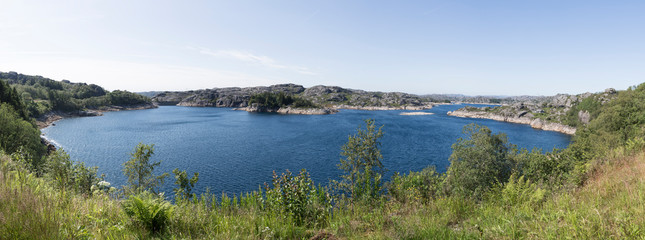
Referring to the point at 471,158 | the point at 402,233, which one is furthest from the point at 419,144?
the point at 402,233

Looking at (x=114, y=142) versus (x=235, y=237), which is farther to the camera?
(x=114, y=142)

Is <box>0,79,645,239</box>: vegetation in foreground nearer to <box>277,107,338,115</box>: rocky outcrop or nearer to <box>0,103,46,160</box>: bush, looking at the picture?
<box>0,103,46,160</box>: bush

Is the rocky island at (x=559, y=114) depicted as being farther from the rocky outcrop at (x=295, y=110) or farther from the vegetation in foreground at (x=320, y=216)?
the vegetation in foreground at (x=320, y=216)

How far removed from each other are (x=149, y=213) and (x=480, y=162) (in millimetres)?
20900

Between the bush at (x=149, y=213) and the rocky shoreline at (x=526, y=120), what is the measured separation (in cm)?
11403

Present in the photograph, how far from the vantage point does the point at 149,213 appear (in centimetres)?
694

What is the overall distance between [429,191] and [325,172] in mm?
22799

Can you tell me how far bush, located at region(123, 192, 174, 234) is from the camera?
6.89 meters

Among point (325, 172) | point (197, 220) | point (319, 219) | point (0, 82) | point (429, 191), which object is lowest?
point (325, 172)

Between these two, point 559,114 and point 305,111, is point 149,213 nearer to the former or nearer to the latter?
point 559,114

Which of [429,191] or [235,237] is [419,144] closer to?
[429,191]

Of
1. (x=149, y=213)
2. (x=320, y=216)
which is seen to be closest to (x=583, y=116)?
(x=320, y=216)

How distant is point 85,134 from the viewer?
8194cm

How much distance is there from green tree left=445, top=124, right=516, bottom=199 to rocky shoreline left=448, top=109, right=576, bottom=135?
91.7 metres
